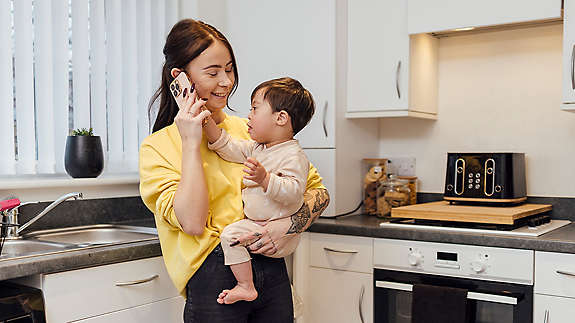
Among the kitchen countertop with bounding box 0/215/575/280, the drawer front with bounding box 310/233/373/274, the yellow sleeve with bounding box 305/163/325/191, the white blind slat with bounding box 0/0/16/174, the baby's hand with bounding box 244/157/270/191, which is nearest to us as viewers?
the baby's hand with bounding box 244/157/270/191

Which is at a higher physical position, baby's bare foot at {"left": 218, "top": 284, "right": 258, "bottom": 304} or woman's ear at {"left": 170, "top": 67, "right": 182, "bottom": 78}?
woman's ear at {"left": 170, "top": 67, "right": 182, "bottom": 78}

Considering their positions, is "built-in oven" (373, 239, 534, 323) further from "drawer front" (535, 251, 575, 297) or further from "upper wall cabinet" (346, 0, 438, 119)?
"upper wall cabinet" (346, 0, 438, 119)

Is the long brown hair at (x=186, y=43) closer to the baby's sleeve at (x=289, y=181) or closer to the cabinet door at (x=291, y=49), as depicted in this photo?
the baby's sleeve at (x=289, y=181)

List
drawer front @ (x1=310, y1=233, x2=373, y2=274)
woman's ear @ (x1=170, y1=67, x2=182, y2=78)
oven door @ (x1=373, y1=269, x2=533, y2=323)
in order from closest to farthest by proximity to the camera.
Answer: woman's ear @ (x1=170, y1=67, x2=182, y2=78) < oven door @ (x1=373, y1=269, x2=533, y2=323) < drawer front @ (x1=310, y1=233, x2=373, y2=274)

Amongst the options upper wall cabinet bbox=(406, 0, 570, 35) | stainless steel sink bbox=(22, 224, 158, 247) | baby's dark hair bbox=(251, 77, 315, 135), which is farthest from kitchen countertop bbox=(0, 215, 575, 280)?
upper wall cabinet bbox=(406, 0, 570, 35)

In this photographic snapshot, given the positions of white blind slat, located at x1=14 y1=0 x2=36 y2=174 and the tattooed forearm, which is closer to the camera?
the tattooed forearm

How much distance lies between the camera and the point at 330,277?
2646mm

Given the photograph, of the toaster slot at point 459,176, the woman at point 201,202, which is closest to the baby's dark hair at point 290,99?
the woman at point 201,202

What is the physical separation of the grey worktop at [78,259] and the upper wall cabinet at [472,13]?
4.90 feet

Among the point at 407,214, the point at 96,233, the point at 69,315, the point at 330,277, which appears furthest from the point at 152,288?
the point at 407,214

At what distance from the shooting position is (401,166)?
3.15 meters

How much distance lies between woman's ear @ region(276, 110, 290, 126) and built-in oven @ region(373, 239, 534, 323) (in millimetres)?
1028

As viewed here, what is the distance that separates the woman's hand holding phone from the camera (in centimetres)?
154

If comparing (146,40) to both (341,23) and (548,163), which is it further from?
(548,163)
